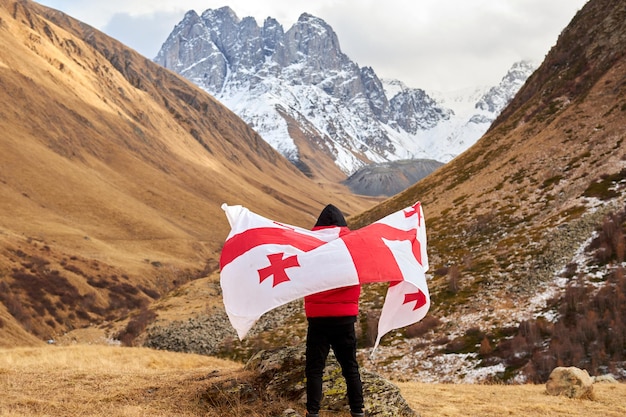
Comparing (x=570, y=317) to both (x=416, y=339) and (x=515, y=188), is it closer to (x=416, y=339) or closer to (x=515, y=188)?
(x=416, y=339)

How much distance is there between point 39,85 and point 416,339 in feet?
515

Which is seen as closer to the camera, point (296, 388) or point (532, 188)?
point (296, 388)

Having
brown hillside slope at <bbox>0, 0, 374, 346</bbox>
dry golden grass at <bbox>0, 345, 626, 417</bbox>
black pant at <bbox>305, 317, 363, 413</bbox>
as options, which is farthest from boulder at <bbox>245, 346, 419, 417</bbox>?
brown hillside slope at <bbox>0, 0, 374, 346</bbox>

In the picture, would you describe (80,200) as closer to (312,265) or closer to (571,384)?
(571,384)

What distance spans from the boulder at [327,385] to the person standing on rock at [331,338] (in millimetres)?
1569

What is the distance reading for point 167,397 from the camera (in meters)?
11.9

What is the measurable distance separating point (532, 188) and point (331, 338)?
145 ft

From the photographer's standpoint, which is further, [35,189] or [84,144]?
[84,144]

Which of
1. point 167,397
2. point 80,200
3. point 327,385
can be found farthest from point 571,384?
point 80,200

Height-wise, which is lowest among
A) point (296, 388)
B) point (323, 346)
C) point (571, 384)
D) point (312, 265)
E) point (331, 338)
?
point (571, 384)

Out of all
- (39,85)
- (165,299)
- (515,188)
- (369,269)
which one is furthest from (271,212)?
(369,269)

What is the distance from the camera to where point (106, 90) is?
19625 cm

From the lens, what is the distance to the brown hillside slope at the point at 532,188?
34.8 m

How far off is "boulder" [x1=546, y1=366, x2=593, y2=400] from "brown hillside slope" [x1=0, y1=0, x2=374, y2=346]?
37.4 metres
